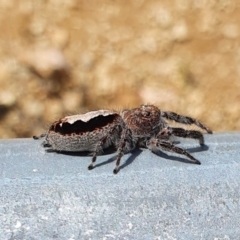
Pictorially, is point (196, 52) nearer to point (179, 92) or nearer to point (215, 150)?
point (179, 92)

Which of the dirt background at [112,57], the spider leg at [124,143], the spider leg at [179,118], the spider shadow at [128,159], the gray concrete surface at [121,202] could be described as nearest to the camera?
the gray concrete surface at [121,202]

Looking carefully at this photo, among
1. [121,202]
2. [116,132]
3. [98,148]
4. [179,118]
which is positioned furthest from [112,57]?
[121,202]

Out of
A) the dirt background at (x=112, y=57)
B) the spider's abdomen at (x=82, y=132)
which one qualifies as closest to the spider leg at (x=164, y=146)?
the spider's abdomen at (x=82, y=132)

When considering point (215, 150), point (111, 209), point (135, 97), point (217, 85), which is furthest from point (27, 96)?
point (111, 209)

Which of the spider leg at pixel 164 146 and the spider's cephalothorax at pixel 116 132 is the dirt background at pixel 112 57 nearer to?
the spider's cephalothorax at pixel 116 132

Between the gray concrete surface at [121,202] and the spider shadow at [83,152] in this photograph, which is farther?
the spider shadow at [83,152]

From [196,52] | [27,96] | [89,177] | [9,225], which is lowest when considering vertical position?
[9,225]
